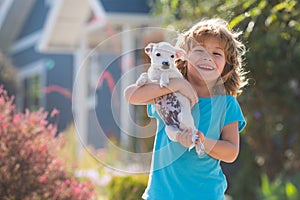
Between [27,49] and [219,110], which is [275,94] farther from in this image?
[27,49]

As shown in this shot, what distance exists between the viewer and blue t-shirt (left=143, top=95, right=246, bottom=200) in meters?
3.14

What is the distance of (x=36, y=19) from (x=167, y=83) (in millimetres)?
16880

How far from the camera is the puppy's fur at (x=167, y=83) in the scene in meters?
3.03

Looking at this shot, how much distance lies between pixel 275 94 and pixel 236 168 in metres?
2.41

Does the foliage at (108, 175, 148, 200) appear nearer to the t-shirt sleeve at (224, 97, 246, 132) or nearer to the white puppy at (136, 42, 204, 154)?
the t-shirt sleeve at (224, 97, 246, 132)

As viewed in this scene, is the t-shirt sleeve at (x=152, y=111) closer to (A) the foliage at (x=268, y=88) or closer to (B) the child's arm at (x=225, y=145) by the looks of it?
(B) the child's arm at (x=225, y=145)

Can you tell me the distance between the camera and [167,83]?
3.04m

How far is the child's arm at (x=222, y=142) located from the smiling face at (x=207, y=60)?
0.74ft

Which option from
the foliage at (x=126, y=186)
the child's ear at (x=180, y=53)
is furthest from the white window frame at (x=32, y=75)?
the child's ear at (x=180, y=53)

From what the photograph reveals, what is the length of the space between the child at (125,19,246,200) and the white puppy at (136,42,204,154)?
0.03 meters

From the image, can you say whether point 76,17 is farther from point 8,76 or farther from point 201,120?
point 201,120

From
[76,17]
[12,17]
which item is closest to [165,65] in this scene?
[76,17]

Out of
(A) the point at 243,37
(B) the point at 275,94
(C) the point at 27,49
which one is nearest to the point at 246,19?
(A) the point at 243,37

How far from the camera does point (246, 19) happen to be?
5812 mm
